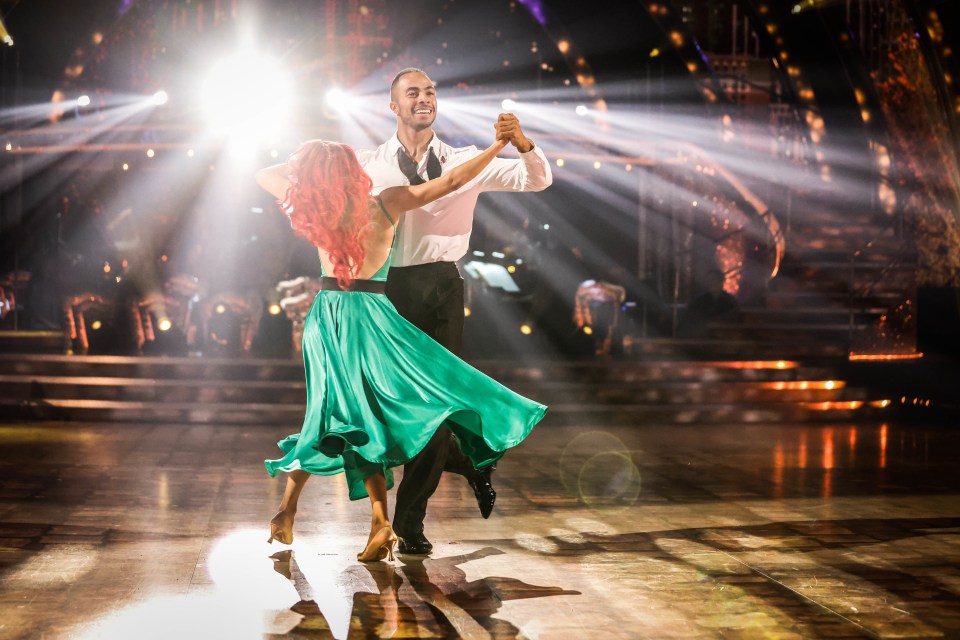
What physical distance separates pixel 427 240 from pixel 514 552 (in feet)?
4.46

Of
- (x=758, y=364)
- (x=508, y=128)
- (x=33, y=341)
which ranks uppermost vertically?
(x=508, y=128)

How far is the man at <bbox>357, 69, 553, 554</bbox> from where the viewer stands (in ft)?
15.8

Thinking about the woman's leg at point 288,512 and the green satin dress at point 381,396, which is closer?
the green satin dress at point 381,396

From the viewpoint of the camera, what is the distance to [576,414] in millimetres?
10523

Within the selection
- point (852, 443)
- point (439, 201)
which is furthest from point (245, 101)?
point (439, 201)

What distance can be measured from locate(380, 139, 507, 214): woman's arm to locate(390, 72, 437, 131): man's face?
0.32 meters

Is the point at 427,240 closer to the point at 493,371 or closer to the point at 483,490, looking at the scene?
the point at 483,490

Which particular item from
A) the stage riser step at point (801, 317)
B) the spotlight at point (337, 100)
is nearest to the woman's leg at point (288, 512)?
the stage riser step at point (801, 317)

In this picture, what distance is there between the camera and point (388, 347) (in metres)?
4.64

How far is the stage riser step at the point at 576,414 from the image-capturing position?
10031 millimetres

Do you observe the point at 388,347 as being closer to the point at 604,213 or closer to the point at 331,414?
the point at 331,414

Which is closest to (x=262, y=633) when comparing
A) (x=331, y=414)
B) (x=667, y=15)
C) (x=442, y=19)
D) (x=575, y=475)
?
(x=331, y=414)

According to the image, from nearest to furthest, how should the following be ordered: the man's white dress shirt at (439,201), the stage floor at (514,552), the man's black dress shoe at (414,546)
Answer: the stage floor at (514,552), the man's black dress shoe at (414,546), the man's white dress shirt at (439,201)

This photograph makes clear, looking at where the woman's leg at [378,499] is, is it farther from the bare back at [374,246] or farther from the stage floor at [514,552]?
the bare back at [374,246]
